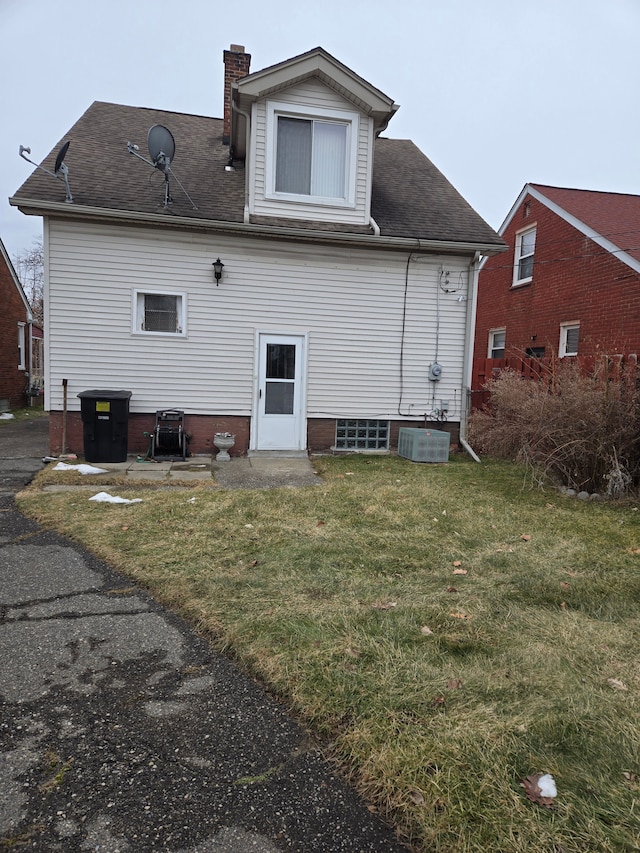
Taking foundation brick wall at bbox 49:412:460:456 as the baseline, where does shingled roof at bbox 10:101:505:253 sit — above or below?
above

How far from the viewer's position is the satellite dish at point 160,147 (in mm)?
8727

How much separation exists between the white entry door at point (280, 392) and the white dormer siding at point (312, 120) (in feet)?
7.36

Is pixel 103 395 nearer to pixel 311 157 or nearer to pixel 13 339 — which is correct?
pixel 311 157

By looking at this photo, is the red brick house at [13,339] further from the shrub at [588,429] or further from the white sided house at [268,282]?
the shrub at [588,429]

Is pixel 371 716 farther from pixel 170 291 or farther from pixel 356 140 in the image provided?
pixel 356 140

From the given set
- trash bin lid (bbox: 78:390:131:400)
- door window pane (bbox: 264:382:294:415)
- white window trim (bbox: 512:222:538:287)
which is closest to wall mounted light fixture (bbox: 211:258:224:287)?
door window pane (bbox: 264:382:294:415)

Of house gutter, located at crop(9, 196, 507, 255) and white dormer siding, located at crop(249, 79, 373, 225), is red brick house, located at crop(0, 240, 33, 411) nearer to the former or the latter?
house gutter, located at crop(9, 196, 507, 255)

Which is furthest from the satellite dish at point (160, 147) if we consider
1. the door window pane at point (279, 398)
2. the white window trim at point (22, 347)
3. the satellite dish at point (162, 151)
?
the white window trim at point (22, 347)

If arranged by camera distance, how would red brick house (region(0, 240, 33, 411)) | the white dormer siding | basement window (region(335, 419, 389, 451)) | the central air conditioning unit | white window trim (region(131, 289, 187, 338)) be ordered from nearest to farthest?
white window trim (region(131, 289, 187, 338)) < the white dormer siding < the central air conditioning unit < basement window (region(335, 419, 389, 451)) < red brick house (region(0, 240, 33, 411))

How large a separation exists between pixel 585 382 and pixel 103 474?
21.8 ft

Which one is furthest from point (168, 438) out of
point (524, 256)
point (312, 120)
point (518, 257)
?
point (518, 257)

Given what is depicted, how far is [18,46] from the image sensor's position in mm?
10344

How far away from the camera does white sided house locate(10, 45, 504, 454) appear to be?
27.9 feet

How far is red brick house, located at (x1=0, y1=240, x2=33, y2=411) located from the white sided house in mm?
10336
